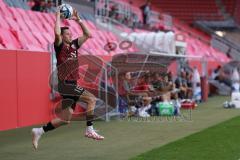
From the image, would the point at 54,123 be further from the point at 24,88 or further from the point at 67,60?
the point at 24,88

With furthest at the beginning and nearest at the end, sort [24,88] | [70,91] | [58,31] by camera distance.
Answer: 1. [24,88]
2. [70,91]
3. [58,31]

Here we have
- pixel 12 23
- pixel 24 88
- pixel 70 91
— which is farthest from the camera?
pixel 12 23

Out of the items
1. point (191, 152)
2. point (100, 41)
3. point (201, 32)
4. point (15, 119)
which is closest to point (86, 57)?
point (15, 119)

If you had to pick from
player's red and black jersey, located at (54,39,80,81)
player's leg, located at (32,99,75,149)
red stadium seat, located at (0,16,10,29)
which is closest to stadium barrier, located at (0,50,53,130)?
red stadium seat, located at (0,16,10,29)

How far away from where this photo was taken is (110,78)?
17234 mm

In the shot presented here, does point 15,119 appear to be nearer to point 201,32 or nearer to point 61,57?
point 61,57

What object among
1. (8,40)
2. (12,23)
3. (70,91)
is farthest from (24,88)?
(70,91)

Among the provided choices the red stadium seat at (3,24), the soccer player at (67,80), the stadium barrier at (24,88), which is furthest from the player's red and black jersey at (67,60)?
the red stadium seat at (3,24)

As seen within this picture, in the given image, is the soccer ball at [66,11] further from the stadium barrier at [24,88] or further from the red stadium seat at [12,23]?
the red stadium seat at [12,23]

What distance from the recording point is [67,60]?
9.82m

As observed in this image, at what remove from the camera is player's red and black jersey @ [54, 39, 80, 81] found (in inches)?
383

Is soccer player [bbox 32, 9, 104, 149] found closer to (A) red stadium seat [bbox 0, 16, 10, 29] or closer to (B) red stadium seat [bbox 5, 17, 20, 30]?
(A) red stadium seat [bbox 0, 16, 10, 29]

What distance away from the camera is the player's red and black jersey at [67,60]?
383 inches

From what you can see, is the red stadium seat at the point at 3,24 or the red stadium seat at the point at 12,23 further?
the red stadium seat at the point at 12,23
